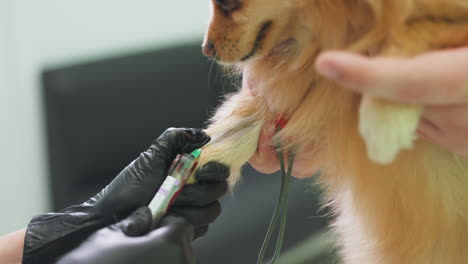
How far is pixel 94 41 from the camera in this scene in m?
2.10

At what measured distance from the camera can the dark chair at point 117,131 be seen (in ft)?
5.94

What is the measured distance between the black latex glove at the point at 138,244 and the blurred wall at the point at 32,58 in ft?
4.50

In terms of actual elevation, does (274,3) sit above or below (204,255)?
above

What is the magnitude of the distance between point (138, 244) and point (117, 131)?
4.35ft

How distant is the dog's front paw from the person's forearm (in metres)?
0.62

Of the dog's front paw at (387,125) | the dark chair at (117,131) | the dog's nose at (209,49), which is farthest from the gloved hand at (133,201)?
the dark chair at (117,131)

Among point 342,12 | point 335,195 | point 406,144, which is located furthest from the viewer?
point 335,195

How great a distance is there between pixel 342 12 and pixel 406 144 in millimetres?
209

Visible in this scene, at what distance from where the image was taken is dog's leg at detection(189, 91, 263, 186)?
832 millimetres

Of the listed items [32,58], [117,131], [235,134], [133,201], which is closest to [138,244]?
[133,201]

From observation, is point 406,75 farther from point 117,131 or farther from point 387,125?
point 117,131

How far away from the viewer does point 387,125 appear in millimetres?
558

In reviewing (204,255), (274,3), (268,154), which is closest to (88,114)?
(204,255)

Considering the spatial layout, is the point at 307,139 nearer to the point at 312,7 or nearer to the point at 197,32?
the point at 312,7
